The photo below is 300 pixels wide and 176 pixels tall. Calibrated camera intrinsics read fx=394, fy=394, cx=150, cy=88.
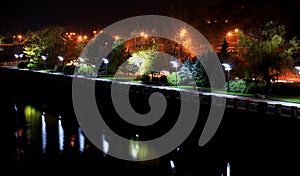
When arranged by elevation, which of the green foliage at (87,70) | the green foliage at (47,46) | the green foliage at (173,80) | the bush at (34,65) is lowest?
the green foliage at (173,80)

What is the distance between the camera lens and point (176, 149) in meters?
22.7

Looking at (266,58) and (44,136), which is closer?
(44,136)

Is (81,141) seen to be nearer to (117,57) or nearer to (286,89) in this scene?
(286,89)

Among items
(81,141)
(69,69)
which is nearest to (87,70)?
(69,69)

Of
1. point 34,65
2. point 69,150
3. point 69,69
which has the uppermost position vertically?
point 34,65

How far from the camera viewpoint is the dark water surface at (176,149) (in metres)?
19.2

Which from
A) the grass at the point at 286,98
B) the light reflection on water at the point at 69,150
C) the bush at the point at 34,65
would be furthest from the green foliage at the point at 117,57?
the grass at the point at 286,98

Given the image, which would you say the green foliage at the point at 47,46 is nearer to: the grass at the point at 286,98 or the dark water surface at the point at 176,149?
the dark water surface at the point at 176,149

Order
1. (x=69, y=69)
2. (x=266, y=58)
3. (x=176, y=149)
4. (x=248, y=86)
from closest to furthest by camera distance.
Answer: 1. (x=176, y=149)
2. (x=266, y=58)
3. (x=248, y=86)
4. (x=69, y=69)

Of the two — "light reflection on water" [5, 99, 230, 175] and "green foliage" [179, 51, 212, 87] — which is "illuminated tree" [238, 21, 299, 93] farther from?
"light reflection on water" [5, 99, 230, 175]

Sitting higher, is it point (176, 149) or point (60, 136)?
point (60, 136)

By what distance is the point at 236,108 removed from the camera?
75.2ft

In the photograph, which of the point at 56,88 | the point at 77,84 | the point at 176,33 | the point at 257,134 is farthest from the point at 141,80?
the point at 257,134

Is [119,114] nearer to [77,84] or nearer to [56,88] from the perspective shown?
[77,84]
